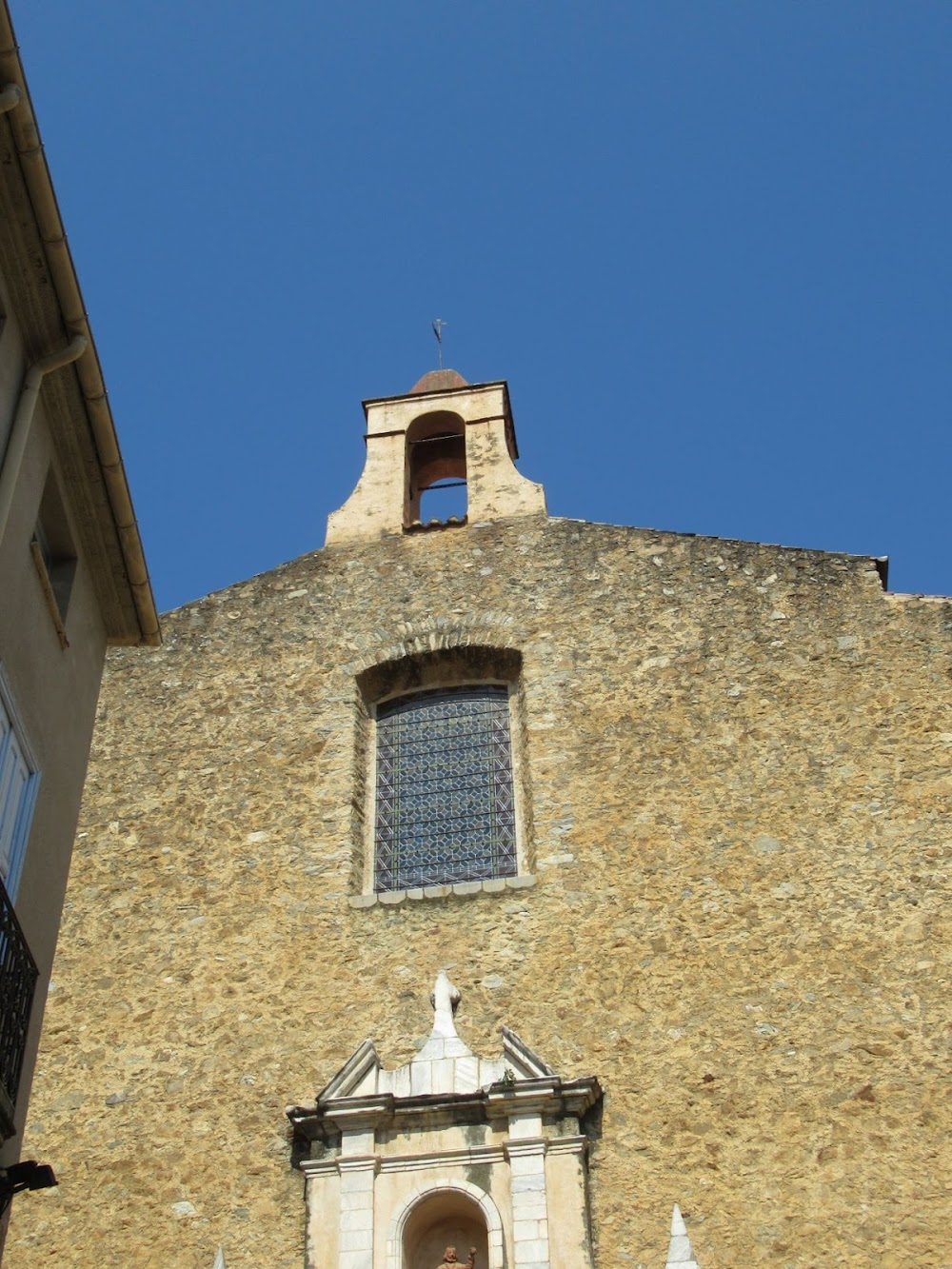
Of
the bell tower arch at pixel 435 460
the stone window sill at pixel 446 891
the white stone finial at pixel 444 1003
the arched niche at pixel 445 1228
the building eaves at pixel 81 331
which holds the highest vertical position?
the bell tower arch at pixel 435 460

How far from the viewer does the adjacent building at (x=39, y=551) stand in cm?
697

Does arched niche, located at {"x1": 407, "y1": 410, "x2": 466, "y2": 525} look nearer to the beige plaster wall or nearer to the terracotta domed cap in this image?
the terracotta domed cap

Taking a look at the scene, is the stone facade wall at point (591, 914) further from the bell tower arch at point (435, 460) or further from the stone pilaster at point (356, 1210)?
the bell tower arch at point (435, 460)

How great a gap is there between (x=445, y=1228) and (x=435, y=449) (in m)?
7.89

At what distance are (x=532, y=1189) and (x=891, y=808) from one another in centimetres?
339

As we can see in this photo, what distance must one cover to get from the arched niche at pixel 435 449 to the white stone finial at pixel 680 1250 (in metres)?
8.01

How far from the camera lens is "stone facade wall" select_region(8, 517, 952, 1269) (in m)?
9.10

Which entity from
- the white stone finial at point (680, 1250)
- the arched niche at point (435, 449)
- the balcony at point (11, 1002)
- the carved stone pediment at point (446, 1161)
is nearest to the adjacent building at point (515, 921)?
the carved stone pediment at point (446, 1161)

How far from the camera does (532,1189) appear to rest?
29.4ft

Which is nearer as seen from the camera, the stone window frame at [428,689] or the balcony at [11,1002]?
the balcony at [11,1002]

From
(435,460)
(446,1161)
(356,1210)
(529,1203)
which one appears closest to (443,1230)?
(446,1161)

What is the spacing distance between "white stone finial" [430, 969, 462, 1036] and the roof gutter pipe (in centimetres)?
426

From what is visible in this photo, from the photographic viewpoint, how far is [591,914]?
10352mm

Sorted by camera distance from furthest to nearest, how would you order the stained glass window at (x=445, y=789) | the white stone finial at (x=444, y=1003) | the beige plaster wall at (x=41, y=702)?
the stained glass window at (x=445, y=789) < the white stone finial at (x=444, y=1003) < the beige plaster wall at (x=41, y=702)
